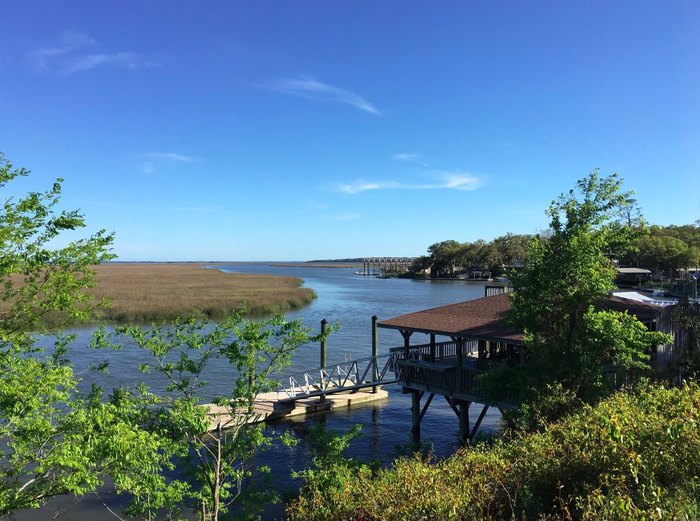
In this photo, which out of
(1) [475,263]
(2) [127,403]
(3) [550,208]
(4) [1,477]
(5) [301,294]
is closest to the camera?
(4) [1,477]

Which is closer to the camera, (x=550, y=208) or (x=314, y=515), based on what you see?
(x=314, y=515)

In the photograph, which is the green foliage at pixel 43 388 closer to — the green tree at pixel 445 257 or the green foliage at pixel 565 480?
the green foliage at pixel 565 480

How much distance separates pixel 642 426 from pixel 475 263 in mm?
159009

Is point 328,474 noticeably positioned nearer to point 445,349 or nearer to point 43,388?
point 43,388

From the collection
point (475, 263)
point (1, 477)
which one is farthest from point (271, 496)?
point (475, 263)

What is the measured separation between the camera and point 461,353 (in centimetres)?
1953

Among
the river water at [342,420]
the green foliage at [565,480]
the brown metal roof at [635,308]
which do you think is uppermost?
the brown metal roof at [635,308]

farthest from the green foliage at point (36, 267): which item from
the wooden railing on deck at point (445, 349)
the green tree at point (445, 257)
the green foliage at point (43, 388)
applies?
the green tree at point (445, 257)

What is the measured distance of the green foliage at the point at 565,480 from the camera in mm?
5078

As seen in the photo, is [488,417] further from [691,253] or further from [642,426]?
[691,253]

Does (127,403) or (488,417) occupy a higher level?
(127,403)

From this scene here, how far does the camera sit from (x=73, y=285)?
9.70 meters

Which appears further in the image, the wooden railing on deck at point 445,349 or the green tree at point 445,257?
the green tree at point 445,257

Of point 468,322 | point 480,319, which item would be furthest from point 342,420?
point 480,319
